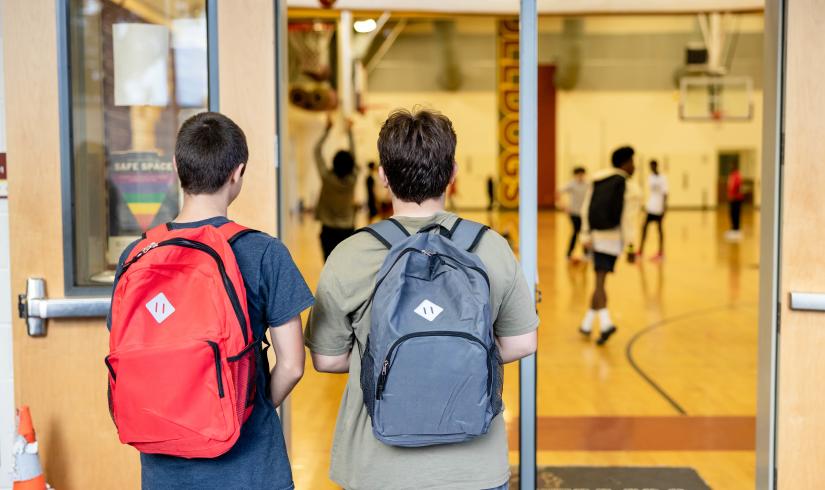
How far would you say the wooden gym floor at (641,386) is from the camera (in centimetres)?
413

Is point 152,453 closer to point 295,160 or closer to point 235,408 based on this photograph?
point 235,408

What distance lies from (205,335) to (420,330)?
410 millimetres

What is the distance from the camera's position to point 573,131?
25047 mm

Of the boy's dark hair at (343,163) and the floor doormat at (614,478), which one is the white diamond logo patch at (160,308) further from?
the boy's dark hair at (343,163)

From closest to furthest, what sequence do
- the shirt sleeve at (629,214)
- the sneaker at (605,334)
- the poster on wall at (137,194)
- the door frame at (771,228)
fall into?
the door frame at (771,228)
the poster on wall at (137,194)
the shirt sleeve at (629,214)
the sneaker at (605,334)

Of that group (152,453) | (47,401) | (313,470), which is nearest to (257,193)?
(47,401)

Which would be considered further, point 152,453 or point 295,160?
point 295,160

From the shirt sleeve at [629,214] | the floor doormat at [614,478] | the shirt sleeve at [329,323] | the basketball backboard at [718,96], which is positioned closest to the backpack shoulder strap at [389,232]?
the shirt sleeve at [329,323]

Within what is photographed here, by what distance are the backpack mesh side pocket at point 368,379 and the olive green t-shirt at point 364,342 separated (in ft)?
0.23

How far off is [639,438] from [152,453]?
125 inches

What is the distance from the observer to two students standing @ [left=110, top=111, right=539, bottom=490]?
172cm

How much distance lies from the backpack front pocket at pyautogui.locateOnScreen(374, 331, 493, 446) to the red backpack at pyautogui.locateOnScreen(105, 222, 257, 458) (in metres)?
0.31

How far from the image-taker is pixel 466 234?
1.77 metres

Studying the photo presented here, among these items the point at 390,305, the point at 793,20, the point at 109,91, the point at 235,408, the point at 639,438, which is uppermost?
the point at 793,20
